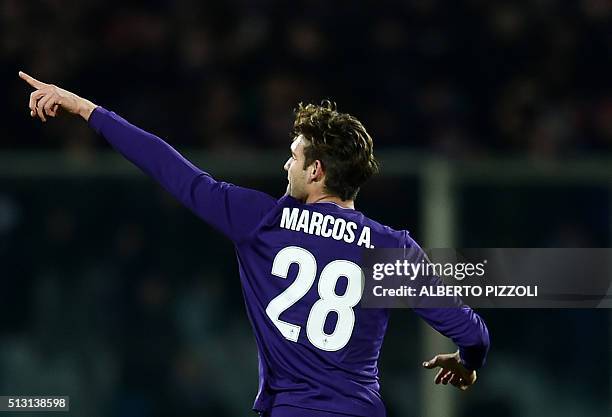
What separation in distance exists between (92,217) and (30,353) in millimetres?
979

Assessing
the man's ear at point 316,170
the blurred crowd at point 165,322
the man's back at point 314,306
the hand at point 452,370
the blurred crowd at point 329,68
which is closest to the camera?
the man's back at point 314,306

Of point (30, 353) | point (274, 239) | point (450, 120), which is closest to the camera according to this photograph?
point (274, 239)

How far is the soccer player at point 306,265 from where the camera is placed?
3988 millimetres

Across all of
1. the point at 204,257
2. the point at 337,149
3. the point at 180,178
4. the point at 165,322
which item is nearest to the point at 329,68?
the point at 204,257

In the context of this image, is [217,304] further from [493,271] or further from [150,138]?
[150,138]

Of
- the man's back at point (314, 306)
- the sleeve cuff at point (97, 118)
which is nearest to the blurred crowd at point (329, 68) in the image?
the sleeve cuff at point (97, 118)

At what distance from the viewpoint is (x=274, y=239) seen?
406 cm

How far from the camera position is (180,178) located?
4.09 meters

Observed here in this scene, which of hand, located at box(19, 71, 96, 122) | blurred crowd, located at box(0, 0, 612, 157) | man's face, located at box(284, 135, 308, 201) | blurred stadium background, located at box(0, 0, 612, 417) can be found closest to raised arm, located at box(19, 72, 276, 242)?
hand, located at box(19, 71, 96, 122)

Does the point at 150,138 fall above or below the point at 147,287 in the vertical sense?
below

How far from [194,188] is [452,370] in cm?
121

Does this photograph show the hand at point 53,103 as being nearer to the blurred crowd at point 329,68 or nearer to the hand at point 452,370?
the hand at point 452,370

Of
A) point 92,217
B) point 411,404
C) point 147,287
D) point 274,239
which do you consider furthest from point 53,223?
point 274,239

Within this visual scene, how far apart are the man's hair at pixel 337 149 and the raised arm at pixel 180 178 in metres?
0.24
